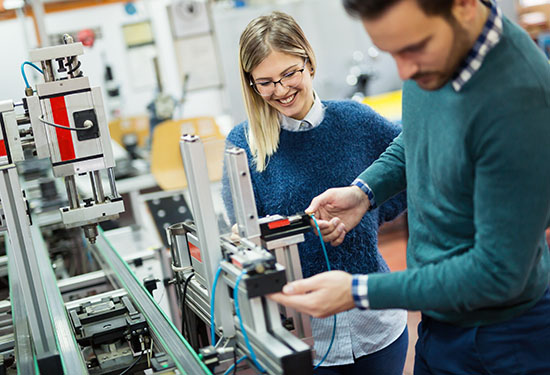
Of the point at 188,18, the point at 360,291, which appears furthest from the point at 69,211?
the point at 188,18

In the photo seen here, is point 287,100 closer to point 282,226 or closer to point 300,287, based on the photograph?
point 282,226

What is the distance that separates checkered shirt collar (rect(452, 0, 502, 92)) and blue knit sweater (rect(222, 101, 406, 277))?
2.31 feet

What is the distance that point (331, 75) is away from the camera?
6109 millimetres

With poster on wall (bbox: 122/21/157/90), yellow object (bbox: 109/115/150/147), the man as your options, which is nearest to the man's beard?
the man

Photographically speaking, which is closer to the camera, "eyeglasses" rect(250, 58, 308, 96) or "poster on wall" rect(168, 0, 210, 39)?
"eyeglasses" rect(250, 58, 308, 96)

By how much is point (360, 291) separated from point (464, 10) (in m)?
0.48

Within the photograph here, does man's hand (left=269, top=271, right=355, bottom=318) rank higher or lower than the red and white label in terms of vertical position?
lower

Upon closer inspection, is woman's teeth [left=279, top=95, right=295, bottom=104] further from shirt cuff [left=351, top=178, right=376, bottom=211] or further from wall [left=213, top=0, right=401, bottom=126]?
wall [left=213, top=0, right=401, bottom=126]

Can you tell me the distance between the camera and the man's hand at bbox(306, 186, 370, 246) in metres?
1.47

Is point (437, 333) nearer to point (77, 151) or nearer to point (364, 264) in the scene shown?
point (364, 264)

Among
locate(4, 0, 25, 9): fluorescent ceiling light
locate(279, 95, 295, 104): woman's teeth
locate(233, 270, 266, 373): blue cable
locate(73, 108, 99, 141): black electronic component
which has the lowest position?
locate(233, 270, 266, 373): blue cable

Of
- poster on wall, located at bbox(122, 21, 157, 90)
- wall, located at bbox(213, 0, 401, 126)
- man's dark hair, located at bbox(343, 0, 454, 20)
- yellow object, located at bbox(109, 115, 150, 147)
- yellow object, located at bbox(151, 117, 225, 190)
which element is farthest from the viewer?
poster on wall, located at bbox(122, 21, 157, 90)

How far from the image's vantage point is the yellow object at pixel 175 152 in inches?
158

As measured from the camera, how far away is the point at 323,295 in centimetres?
109
